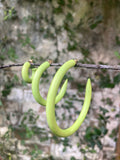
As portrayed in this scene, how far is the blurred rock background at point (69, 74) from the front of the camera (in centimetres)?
117

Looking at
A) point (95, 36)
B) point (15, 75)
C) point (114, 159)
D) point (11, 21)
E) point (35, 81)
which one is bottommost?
point (114, 159)

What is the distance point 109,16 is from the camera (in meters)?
1.17

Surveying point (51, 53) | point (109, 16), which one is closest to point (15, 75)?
point (51, 53)

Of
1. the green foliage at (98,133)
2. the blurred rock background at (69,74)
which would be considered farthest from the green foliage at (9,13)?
the green foliage at (98,133)

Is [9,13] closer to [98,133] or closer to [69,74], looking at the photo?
[69,74]

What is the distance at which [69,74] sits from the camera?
45.2 inches

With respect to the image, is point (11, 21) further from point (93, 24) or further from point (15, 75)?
point (93, 24)

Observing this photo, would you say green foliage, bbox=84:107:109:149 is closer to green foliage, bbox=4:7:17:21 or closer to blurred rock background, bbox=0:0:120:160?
blurred rock background, bbox=0:0:120:160

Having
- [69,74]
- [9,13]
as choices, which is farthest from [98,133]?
[9,13]

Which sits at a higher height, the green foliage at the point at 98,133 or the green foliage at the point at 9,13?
the green foliage at the point at 9,13

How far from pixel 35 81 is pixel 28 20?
3.04ft

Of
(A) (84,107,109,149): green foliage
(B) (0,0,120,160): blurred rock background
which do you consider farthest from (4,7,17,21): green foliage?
(A) (84,107,109,149): green foliage

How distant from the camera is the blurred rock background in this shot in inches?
46.1

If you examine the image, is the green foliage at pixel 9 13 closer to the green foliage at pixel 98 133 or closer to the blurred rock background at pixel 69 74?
the blurred rock background at pixel 69 74
